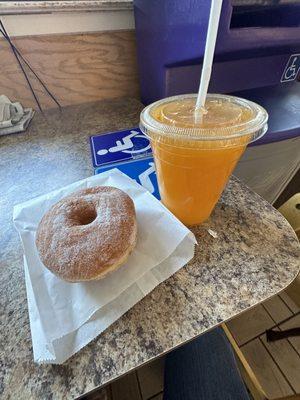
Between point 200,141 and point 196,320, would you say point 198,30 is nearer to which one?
point 200,141

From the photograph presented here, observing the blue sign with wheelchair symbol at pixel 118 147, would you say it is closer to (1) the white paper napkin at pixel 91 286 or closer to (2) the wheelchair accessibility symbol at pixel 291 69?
(1) the white paper napkin at pixel 91 286

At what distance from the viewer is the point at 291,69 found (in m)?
0.75

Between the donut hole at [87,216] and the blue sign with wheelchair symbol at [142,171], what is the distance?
0.15 m

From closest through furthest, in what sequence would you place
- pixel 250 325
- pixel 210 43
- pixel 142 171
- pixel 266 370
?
pixel 210 43, pixel 142 171, pixel 266 370, pixel 250 325

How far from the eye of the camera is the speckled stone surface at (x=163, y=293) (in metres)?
0.29

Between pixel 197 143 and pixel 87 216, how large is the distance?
0.22 meters

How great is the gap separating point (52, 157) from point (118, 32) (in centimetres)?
54

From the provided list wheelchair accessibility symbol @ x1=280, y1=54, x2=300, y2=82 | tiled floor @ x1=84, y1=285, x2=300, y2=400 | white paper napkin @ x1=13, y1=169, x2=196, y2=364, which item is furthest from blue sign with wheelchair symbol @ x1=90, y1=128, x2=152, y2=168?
tiled floor @ x1=84, y1=285, x2=300, y2=400

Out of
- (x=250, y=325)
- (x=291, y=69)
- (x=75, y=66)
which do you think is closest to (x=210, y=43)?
(x=291, y=69)

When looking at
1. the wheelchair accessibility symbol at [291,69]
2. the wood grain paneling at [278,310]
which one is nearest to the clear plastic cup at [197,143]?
the wheelchair accessibility symbol at [291,69]

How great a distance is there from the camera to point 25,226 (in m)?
0.44

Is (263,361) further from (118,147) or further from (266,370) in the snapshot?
(118,147)

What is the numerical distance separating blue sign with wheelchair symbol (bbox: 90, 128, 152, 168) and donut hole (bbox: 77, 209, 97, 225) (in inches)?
8.8

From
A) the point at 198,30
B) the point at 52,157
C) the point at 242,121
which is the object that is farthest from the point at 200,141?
the point at 52,157
